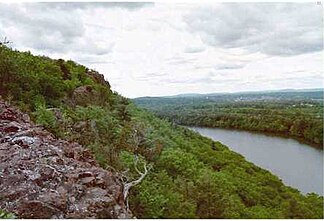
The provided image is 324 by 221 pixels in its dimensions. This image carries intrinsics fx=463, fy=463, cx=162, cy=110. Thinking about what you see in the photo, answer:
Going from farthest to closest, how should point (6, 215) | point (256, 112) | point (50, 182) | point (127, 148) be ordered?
point (256, 112) → point (127, 148) → point (50, 182) → point (6, 215)

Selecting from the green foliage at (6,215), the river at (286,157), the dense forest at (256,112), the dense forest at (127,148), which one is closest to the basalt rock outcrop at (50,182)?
the green foliage at (6,215)

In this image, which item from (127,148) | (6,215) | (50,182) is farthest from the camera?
(127,148)

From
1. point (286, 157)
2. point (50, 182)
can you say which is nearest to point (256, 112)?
point (286, 157)

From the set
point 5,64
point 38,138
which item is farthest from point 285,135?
point 38,138

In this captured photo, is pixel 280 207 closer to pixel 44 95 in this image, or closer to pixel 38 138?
pixel 44 95

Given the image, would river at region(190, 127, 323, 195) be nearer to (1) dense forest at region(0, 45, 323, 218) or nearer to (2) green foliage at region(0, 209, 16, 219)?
(1) dense forest at region(0, 45, 323, 218)

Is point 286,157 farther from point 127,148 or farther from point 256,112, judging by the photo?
point 127,148

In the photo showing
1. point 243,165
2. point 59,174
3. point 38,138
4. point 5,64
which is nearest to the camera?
point 59,174
